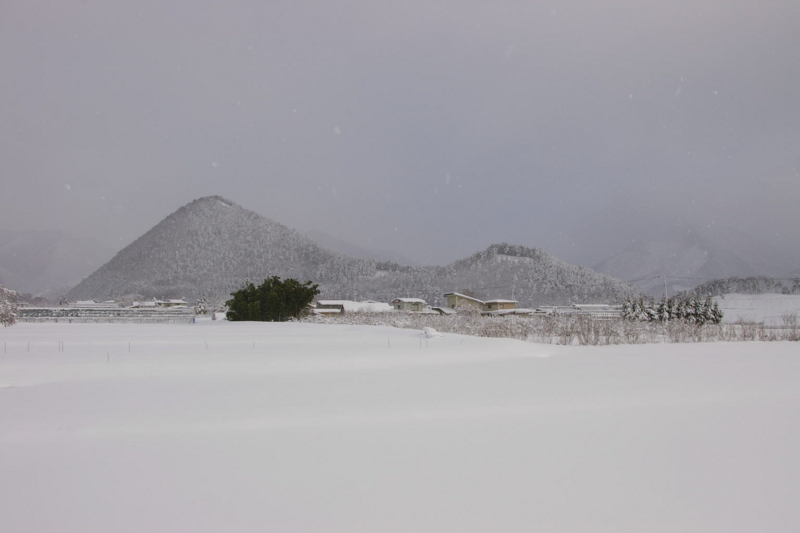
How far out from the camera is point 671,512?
2934mm

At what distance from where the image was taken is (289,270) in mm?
126688

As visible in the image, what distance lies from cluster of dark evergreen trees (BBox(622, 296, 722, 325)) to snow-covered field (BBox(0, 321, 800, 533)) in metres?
31.8

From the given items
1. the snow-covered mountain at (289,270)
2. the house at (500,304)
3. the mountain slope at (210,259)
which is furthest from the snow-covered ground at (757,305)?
the mountain slope at (210,259)

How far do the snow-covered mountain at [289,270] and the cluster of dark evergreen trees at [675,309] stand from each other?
37647 millimetres

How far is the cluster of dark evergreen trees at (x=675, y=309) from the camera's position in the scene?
Answer: 36.8 m

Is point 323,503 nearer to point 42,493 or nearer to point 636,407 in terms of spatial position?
point 42,493

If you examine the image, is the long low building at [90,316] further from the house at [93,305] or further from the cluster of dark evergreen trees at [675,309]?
the cluster of dark evergreen trees at [675,309]

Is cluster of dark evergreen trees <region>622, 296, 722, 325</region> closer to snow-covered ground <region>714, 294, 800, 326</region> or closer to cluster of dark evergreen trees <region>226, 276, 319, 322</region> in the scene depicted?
Result: snow-covered ground <region>714, 294, 800, 326</region>

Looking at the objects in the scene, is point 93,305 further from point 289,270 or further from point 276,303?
point 289,270

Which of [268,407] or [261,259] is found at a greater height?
[261,259]

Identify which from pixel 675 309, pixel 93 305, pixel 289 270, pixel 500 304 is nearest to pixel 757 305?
pixel 675 309

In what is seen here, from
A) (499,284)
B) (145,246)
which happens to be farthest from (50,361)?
(145,246)

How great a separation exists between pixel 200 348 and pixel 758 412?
951 centimetres

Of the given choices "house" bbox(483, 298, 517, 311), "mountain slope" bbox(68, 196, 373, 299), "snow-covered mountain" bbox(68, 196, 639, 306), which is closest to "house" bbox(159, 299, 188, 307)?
"snow-covered mountain" bbox(68, 196, 639, 306)
